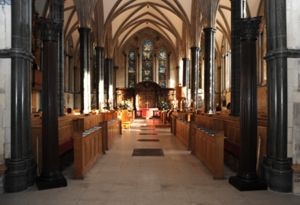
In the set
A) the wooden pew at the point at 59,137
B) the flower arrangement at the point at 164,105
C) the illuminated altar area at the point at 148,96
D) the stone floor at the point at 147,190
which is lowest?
the stone floor at the point at 147,190

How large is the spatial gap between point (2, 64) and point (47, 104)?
1063mm

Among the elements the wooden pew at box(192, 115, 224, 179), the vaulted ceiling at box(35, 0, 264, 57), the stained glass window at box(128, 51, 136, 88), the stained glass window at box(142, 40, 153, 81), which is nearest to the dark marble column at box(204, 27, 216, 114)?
the vaulted ceiling at box(35, 0, 264, 57)

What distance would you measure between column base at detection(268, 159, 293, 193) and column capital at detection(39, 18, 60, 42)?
4.74 metres

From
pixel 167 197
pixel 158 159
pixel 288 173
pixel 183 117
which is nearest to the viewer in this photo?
pixel 167 197

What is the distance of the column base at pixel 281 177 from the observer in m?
5.11

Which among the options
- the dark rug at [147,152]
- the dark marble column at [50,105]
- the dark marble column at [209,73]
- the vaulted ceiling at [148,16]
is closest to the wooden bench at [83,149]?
the dark marble column at [50,105]

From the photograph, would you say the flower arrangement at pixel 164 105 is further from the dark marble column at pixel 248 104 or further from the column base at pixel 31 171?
the column base at pixel 31 171

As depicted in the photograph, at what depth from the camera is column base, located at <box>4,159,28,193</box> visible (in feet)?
16.8

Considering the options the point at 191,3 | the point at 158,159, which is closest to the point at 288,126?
the point at 158,159

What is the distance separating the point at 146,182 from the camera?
18.8ft

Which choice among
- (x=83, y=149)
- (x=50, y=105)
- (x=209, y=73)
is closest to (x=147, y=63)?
(x=209, y=73)

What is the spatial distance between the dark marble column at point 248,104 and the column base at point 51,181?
322 cm

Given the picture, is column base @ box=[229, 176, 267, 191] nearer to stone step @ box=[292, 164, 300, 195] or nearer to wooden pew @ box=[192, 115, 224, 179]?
stone step @ box=[292, 164, 300, 195]

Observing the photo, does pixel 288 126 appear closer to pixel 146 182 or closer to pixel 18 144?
pixel 146 182
